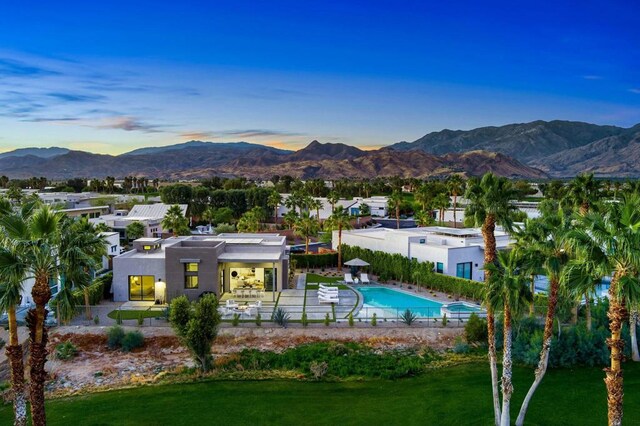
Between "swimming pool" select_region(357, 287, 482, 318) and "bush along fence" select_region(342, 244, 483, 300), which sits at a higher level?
"bush along fence" select_region(342, 244, 483, 300)

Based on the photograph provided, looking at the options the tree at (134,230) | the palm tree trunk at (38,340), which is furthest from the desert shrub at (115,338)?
the tree at (134,230)

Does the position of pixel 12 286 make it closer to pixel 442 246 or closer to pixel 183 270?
Result: pixel 183 270

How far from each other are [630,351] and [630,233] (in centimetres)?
1313

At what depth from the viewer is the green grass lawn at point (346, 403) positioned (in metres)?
14.2

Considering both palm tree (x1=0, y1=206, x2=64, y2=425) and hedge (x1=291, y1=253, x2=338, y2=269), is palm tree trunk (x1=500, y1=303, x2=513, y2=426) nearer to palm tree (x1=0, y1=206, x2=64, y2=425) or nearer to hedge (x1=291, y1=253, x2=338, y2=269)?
palm tree (x1=0, y1=206, x2=64, y2=425)

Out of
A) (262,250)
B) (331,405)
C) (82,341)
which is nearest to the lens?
(331,405)

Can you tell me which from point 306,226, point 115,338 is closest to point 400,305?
point 115,338

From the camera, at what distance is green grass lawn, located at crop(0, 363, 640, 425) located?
1416cm

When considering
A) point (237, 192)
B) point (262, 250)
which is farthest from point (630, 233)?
point (237, 192)

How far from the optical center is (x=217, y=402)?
1534cm

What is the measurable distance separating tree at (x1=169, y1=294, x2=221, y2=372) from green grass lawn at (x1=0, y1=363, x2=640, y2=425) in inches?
49.5

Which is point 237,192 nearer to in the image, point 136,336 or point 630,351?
point 136,336

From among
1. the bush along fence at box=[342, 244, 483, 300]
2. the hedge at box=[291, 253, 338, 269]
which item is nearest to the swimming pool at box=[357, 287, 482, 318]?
the bush along fence at box=[342, 244, 483, 300]

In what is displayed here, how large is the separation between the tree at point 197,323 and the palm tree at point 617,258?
12200 mm
